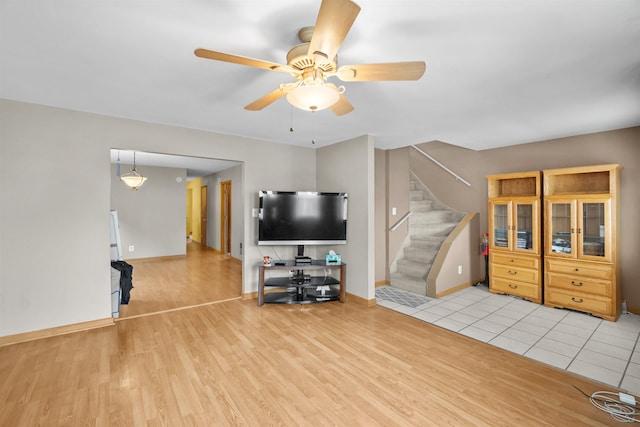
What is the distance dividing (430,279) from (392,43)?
3594 mm

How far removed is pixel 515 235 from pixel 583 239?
2.57ft

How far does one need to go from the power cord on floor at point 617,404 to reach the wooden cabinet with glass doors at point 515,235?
232cm

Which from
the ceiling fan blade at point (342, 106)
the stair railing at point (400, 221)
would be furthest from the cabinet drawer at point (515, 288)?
the ceiling fan blade at point (342, 106)

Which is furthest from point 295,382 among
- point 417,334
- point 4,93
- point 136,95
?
point 4,93

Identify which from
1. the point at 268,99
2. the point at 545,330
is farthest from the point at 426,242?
the point at 268,99

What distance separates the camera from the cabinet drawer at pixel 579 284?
3615mm

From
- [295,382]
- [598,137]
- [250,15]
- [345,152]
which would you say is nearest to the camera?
[250,15]

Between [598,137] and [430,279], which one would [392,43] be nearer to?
[430,279]

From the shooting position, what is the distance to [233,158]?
13.8 ft

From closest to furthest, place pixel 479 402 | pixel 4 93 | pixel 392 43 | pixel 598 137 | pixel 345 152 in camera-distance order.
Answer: pixel 392 43 → pixel 479 402 → pixel 4 93 → pixel 598 137 → pixel 345 152

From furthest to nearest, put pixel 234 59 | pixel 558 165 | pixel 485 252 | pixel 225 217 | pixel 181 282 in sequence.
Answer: pixel 225 217 < pixel 181 282 < pixel 485 252 < pixel 558 165 < pixel 234 59

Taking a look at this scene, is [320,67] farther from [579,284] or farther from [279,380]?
[579,284]

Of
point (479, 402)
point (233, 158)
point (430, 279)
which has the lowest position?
point (479, 402)

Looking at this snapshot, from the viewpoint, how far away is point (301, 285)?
13.5 ft
